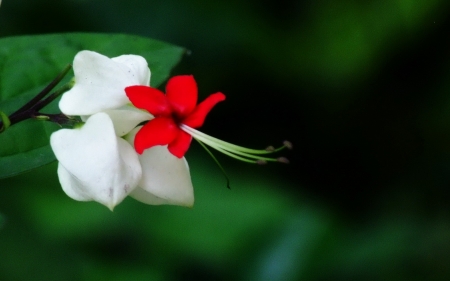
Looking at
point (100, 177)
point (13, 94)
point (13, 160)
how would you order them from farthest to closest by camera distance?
point (13, 94) → point (13, 160) → point (100, 177)

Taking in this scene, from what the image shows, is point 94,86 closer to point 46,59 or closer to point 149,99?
point 149,99

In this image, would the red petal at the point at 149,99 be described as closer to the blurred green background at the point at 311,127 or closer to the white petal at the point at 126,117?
the white petal at the point at 126,117

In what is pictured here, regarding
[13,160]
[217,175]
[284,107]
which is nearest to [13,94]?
[13,160]

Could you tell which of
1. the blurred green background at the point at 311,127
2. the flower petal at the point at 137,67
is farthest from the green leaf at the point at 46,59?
the blurred green background at the point at 311,127

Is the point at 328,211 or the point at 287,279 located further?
the point at 328,211

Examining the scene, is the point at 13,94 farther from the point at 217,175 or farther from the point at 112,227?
the point at 217,175

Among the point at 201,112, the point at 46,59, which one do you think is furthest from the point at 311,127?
the point at 201,112
